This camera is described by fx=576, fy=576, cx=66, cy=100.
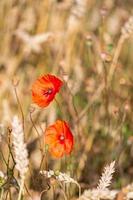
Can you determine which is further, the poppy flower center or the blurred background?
the blurred background

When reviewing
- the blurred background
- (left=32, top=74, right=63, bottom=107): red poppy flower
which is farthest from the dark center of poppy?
the blurred background

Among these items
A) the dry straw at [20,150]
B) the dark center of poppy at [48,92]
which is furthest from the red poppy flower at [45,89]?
the dry straw at [20,150]

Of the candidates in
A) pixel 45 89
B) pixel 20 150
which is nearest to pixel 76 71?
pixel 45 89

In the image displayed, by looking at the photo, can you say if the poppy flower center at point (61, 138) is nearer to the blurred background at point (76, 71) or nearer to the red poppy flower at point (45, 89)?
the red poppy flower at point (45, 89)

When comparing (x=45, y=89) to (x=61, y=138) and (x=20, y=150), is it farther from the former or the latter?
(x=20, y=150)

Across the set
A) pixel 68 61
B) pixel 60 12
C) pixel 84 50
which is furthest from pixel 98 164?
pixel 60 12

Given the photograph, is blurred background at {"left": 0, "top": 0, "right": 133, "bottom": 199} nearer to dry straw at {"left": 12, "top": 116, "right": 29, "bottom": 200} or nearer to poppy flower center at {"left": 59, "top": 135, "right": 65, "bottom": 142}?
poppy flower center at {"left": 59, "top": 135, "right": 65, "bottom": 142}

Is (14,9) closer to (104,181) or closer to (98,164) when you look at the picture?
(98,164)
